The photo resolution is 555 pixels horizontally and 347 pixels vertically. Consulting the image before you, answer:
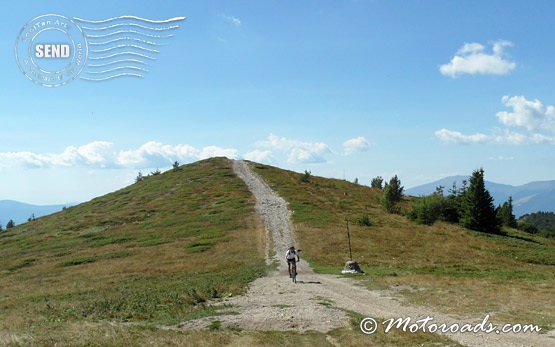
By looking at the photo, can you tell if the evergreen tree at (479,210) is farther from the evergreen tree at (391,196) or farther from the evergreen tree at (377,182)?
the evergreen tree at (377,182)

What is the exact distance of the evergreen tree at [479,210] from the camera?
58656 mm

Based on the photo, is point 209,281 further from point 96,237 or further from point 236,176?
point 236,176

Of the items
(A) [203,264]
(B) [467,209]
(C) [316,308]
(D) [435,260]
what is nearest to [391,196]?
(B) [467,209]

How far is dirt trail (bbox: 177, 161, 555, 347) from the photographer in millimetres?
13811

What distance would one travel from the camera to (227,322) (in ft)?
55.2

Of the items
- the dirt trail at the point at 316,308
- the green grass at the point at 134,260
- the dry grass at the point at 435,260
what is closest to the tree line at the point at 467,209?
the dry grass at the point at 435,260

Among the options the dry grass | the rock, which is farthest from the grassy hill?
the rock

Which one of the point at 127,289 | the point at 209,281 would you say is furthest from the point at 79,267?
the point at 209,281

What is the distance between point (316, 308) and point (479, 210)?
47.9 meters

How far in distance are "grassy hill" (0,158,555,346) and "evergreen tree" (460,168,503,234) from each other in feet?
12.1

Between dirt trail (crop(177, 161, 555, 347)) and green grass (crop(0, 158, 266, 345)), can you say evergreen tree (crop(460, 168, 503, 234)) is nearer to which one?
green grass (crop(0, 158, 266, 345))

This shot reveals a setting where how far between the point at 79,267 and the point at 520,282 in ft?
123

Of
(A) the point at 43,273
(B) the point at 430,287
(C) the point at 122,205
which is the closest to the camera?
(B) the point at 430,287

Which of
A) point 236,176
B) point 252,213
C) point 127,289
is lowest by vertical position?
point 127,289
